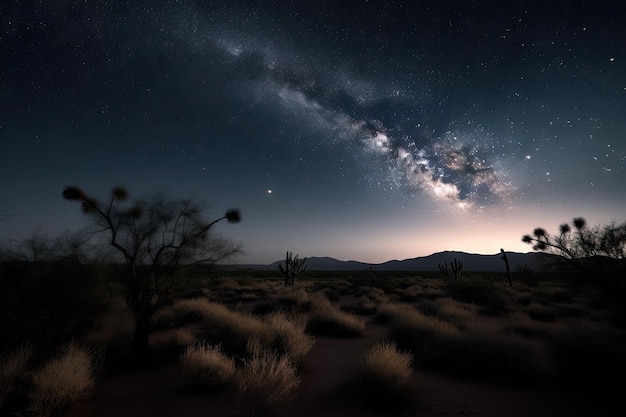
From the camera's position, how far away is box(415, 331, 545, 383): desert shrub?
6074 mm

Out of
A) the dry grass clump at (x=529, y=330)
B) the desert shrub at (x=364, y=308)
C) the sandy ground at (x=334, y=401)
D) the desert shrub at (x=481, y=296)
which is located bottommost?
the sandy ground at (x=334, y=401)

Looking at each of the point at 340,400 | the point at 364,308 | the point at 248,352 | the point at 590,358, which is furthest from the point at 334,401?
the point at 364,308

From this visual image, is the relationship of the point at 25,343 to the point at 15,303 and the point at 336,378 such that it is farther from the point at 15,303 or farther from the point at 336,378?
the point at 336,378

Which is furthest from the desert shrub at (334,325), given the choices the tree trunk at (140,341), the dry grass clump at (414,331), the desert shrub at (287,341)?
the tree trunk at (140,341)

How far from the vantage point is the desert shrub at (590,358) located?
17.6 feet

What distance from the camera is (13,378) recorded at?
4.91 metres

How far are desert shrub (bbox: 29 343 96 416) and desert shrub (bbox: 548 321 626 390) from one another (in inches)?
332

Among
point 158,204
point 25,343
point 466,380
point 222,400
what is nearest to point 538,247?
point 466,380

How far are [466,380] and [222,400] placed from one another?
15.2 feet

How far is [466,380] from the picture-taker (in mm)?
6016

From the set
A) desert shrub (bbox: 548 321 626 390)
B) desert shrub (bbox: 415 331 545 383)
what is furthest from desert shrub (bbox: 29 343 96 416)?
desert shrub (bbox: 548 321 626 390)

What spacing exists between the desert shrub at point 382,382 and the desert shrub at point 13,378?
514 cm

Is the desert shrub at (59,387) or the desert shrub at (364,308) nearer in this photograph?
the desert shrub at (59,387)

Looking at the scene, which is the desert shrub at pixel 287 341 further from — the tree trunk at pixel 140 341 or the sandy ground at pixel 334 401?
the tree trunk at pixel 140 341
